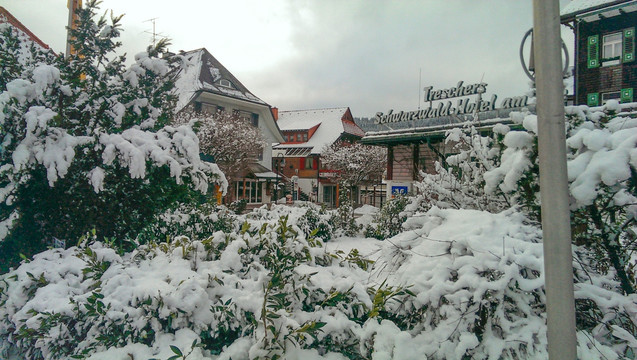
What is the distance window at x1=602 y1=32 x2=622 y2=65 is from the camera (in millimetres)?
18337

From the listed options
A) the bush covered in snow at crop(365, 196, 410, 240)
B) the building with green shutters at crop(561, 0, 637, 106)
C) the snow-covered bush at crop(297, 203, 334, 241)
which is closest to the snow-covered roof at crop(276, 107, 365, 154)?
the building with green shutters at crop(561, 0, 637, 106)

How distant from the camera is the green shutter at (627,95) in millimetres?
17594

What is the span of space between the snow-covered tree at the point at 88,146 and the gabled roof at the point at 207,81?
20.7 m

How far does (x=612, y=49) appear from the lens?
18.5 metres

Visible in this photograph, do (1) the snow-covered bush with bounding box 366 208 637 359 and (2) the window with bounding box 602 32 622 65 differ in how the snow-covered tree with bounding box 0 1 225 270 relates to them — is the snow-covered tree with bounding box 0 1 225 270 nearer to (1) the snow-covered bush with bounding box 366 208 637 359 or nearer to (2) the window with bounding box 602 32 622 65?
(1) the snow-covered bush with bounding box 366 208 637 359

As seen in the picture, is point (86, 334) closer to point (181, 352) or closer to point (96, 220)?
point (181, 352)

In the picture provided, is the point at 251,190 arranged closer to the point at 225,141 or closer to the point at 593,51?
the point at 225,141

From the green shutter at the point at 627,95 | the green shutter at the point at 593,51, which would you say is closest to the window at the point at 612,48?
the green shutter at the point at 593,51

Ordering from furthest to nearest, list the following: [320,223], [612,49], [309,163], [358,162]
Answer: [309,163] < [358,162] < [612,49] < [320,223]

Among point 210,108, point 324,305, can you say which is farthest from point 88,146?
point 210,108

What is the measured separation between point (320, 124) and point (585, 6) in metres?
29.6

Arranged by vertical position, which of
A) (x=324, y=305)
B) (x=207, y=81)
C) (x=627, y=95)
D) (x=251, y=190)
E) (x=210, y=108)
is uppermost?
(x=207, y=81)

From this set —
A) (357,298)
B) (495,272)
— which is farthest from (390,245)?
(495,272)

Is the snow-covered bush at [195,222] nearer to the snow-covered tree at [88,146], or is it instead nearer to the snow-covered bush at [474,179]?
the snow-covered tree at [88,146]
